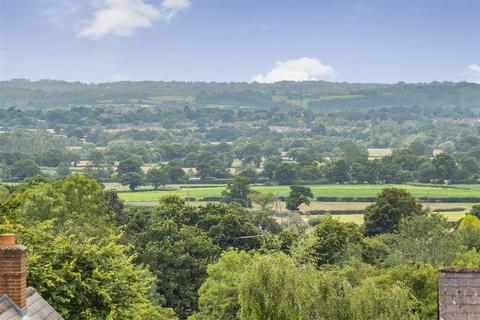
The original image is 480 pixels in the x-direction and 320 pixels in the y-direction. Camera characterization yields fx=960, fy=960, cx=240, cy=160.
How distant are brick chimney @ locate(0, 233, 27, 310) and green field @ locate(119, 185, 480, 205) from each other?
423ft

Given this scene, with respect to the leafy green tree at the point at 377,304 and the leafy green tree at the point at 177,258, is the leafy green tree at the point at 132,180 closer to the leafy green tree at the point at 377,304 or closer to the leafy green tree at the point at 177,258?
the leafy green tree at the point at 177,258

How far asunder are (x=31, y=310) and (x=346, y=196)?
145179 mm

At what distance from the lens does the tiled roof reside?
17.8 meters

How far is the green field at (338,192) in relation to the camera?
160125 mm

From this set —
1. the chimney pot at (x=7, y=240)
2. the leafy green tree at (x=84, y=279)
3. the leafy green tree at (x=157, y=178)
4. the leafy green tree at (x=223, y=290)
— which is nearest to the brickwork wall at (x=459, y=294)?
the chimney pot at (x=7, y=240)

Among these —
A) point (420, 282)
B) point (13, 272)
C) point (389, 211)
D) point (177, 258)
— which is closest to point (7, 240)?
point (13, 272)

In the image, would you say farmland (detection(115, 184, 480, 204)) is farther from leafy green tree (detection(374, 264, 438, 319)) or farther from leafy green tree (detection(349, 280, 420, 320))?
leafy green tree (detection(349, 280, 420, 320))

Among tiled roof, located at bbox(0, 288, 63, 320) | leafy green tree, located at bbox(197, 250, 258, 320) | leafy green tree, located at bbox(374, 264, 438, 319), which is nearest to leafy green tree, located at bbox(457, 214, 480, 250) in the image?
leafy green tree, located at bbox(197, 250, 258, 320)

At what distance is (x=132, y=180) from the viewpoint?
593 ft

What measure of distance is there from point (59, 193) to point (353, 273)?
18.2m

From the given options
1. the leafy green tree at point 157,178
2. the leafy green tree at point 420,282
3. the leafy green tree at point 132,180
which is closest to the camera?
the leafy green tree at point 420,282

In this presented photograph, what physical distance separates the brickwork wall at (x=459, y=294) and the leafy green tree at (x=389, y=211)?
7084 cm

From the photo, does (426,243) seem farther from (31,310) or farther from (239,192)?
(239,192)

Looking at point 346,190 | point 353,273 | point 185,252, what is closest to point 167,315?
point 353,273
